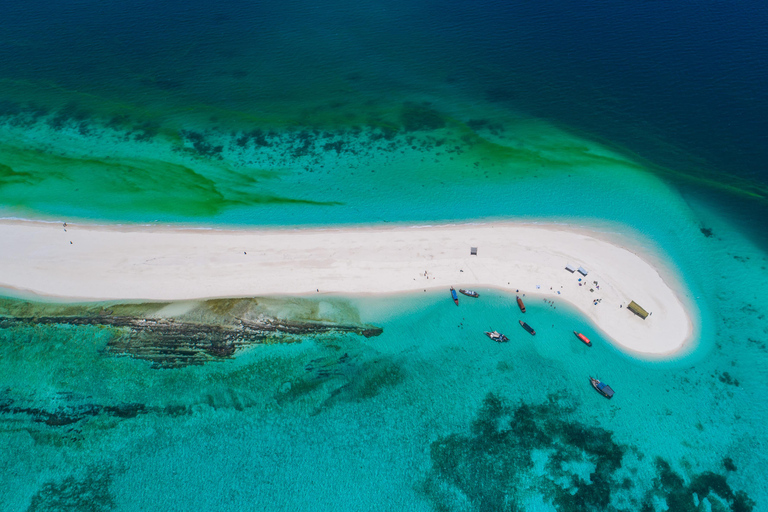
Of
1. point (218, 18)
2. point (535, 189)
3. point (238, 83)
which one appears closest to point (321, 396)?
point (535, 189)

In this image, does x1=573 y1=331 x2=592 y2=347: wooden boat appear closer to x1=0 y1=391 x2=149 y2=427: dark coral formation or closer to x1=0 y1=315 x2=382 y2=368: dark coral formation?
x1=0 y1=315 x2=382 y2=368: dark coral formation

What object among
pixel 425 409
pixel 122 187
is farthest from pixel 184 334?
pixel 122 187

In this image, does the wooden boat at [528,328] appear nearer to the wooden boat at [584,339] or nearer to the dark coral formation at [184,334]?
the wooden boat at [584,339]

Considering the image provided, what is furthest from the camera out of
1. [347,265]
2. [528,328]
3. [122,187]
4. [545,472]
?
[122,187]

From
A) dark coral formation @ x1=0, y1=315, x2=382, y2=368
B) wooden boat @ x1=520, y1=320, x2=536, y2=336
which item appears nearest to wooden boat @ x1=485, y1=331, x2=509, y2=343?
wooden boat @ x1=520, y1=320, x2=536, y2=336

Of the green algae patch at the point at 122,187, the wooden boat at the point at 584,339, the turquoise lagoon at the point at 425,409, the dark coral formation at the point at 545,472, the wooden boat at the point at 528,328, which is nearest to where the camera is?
the dark coral formation at the point at 545,472

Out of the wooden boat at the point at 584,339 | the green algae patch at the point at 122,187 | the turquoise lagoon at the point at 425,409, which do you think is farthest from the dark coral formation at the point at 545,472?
the green algae patch at the point at 122,187

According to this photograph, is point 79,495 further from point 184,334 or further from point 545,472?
point 545,472
